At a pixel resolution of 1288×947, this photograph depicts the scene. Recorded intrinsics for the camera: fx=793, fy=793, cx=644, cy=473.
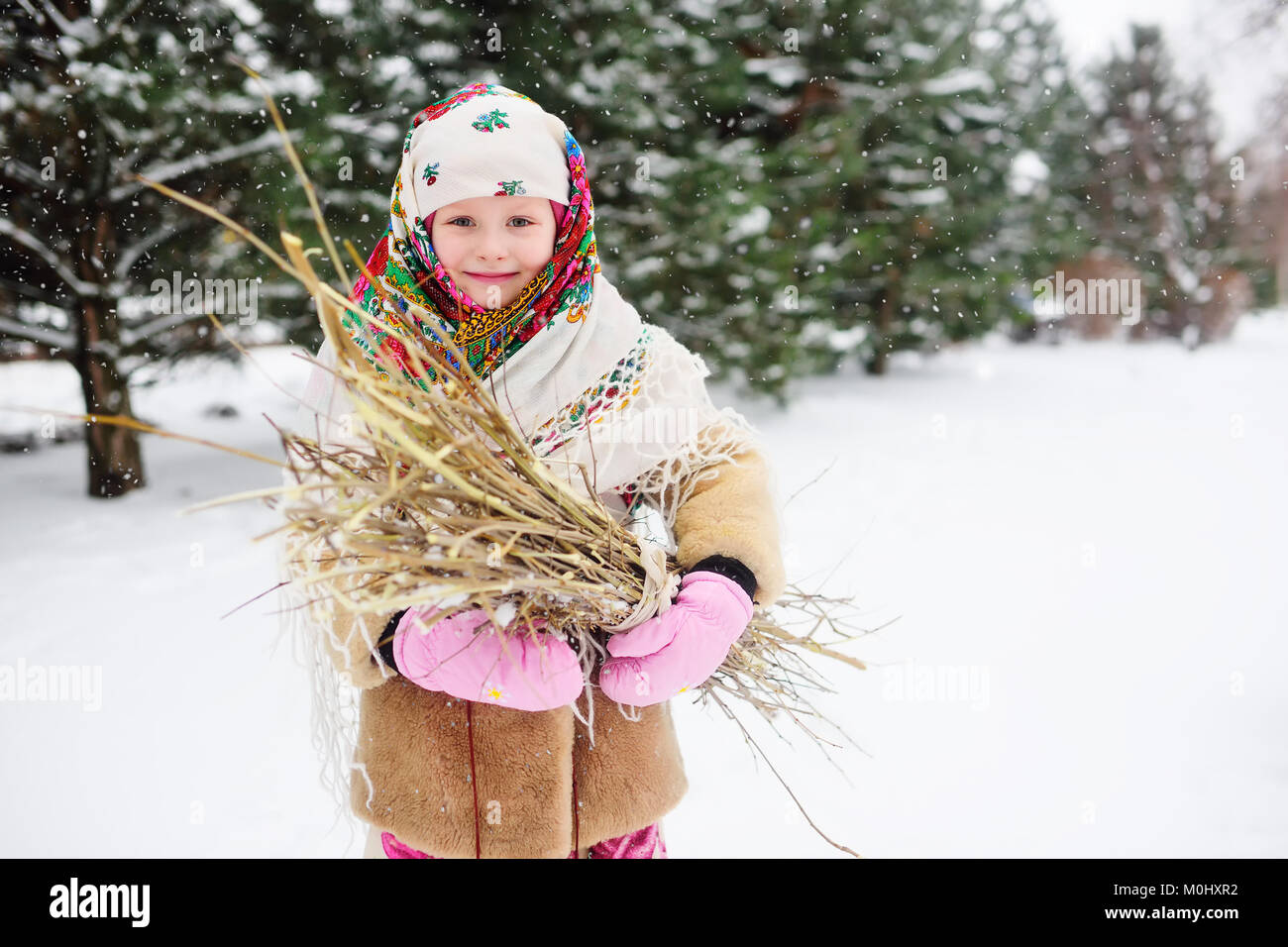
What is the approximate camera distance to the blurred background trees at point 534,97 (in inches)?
203

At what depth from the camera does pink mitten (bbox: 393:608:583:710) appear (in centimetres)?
109

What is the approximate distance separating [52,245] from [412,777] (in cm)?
581

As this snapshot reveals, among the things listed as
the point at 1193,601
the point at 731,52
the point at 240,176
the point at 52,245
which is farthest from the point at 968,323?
the point at 52,245

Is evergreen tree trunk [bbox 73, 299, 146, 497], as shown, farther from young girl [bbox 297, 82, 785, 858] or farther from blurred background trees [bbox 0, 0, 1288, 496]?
young girl [bbox 297, 82, 785, 858]

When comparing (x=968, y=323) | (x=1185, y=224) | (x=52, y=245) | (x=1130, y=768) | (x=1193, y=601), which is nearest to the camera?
(x=1130, y=768)

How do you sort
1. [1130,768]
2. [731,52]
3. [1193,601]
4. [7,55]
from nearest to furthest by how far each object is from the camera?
[1130,768], [1193,601], [7,55], [731,52]

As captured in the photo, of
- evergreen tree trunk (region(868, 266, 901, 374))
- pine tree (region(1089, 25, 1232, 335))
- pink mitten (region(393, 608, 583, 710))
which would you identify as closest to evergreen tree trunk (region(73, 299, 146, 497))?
pink mitten (region(393, 608, 583, 710))

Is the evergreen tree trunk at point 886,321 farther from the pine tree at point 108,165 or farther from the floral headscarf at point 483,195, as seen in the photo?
the floral headscarf at point 483,195

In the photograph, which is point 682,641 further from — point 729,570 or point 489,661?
point 489,661

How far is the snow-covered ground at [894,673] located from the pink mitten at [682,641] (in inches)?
15.2

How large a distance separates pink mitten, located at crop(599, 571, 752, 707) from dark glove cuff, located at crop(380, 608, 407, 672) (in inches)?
12.8

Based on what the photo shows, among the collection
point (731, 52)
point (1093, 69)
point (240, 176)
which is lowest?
point (240, 176)
